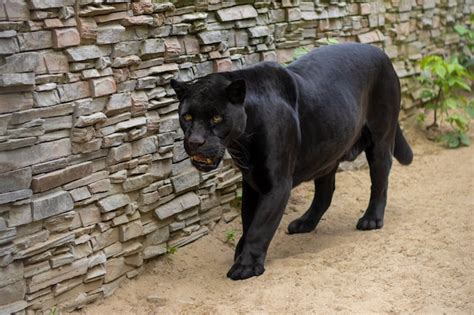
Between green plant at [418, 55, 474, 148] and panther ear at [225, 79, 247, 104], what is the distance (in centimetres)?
437

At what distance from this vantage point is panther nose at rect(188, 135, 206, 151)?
4.79 metres

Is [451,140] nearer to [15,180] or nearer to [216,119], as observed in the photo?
[216,119]

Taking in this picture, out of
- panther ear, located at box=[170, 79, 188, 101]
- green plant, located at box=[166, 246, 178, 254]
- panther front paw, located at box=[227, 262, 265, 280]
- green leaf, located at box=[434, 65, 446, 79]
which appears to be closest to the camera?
panther ear, located at box=[170, 79, 188, 101]

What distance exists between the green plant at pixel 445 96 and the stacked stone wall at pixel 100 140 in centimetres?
292

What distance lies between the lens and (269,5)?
6805 millimetres

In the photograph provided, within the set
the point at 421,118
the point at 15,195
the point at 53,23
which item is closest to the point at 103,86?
the point at 53,23

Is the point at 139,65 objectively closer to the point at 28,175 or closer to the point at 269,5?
the point at 28,175

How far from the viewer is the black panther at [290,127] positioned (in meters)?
4.91

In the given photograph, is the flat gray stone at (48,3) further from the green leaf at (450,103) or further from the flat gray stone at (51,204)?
the green leaf at (450,103)

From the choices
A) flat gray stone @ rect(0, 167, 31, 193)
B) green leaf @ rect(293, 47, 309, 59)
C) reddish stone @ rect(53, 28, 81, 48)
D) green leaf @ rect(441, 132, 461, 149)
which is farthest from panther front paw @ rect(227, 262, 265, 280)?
green leaf @ rect(441, 132, 461, 149)

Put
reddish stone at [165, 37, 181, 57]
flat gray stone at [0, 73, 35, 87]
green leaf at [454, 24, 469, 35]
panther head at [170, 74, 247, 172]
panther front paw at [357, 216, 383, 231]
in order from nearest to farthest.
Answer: flat gray stone at [0, 73, 35, 87], panther head at [170, 74, 247, 172], reddish stone at [165, 37, 181, 57], panther front paw at [357, 216, 383, 231], green leaf at [454, 24, 469, 35]

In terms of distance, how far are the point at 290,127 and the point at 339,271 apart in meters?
1.02

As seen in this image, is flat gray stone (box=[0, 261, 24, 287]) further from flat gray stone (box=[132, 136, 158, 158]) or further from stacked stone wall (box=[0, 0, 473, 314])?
flat gray stone (box=[132, 136, 158, 158])

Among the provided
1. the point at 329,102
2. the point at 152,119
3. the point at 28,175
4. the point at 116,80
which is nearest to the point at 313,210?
the point at 329,102
